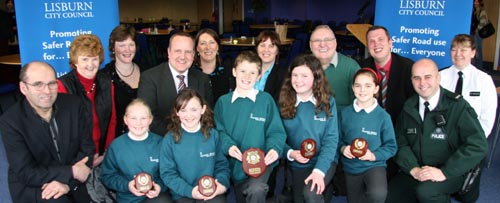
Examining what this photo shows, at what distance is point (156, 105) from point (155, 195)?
78 centimetres

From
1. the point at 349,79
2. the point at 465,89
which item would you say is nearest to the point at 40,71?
the point at 349,79

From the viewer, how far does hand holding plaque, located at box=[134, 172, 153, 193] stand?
259cm

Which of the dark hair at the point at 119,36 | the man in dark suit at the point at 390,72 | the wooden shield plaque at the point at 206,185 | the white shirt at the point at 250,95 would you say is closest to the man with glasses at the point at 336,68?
the man in dark suit at the point at 390,72

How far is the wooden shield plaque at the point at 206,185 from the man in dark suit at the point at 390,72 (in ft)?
5.98

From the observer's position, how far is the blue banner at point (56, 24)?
371 cm

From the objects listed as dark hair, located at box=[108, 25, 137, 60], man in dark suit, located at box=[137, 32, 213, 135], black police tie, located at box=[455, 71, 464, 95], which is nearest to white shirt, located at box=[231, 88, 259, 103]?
man in dark suit, located at box=[137, 32, 213, 135]

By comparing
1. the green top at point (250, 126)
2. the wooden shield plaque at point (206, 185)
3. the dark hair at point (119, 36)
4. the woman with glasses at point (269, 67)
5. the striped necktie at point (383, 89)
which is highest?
the dark hair at point (119, 36)

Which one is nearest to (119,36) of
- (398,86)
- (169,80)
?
(169,80)

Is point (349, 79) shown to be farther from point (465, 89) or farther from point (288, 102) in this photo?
point (465, 89)

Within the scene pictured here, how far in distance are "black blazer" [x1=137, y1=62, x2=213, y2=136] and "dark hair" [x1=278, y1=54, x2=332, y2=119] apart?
698mm

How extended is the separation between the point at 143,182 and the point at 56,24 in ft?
6.67

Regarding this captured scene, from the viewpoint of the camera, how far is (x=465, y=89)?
3.77 metres

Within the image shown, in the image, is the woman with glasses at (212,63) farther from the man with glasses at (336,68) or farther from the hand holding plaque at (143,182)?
the hand holding plaque at (143,182)

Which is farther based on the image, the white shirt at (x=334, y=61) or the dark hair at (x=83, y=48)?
the white shirt at (x=334, y=61)
